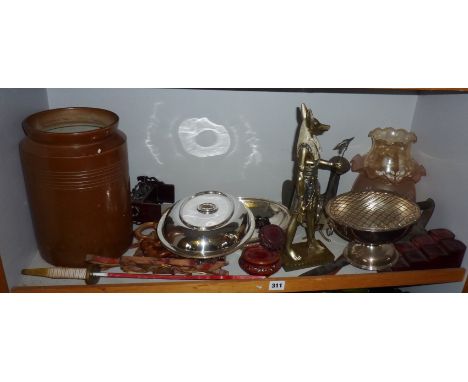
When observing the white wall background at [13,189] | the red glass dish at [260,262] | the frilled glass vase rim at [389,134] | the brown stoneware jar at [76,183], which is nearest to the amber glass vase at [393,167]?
the frilled glass vase rim at [389,134]

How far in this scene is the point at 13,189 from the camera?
0.97 metres

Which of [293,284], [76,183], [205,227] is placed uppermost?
[76,183]

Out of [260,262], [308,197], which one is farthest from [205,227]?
[308,197]

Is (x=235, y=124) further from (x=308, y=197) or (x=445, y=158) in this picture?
(x=445, y=158)

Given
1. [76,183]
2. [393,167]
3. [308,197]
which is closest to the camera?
[76,183]

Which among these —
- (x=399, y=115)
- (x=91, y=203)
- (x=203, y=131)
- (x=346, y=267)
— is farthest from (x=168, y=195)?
(x=399, y=115)

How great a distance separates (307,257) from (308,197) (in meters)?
0.14

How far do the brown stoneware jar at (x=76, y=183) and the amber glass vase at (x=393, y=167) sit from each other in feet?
2.01

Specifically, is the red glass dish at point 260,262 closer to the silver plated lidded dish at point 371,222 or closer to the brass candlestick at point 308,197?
the brass candlestick at point 308,197

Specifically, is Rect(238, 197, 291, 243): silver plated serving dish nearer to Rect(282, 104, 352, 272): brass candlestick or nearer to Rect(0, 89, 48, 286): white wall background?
Rect(282, 104, 352, 272): brass candlestick

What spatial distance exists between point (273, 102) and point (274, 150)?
133 millimetres

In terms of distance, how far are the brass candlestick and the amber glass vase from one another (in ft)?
0.32

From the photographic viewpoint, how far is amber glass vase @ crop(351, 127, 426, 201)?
1.14m

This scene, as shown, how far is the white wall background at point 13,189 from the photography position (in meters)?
0.92
